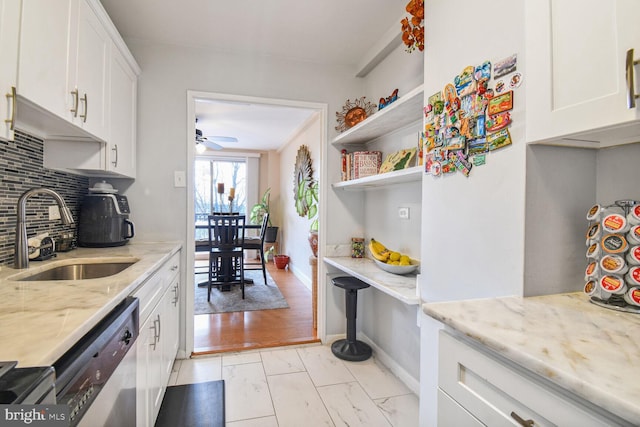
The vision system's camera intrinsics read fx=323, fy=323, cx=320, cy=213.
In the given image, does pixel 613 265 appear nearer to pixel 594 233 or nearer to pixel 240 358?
pixel 594 233

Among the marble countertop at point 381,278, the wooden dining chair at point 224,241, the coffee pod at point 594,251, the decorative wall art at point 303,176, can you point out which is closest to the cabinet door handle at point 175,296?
the marble countertop at point 381,278

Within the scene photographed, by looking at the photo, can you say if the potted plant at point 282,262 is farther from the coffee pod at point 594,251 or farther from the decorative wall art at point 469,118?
the coffee pod at point 594,251

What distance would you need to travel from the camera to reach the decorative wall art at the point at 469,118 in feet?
3.70

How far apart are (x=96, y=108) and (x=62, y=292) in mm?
1100

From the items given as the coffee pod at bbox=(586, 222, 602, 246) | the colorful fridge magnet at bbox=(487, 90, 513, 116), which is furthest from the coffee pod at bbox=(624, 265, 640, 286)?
the colorful fridge magnet at bbox=(487, 90, 513, 116)

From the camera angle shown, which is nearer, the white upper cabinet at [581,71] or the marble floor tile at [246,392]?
the white upper cabinet at [581,71]

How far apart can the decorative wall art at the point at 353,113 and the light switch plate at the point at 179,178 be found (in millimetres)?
1329

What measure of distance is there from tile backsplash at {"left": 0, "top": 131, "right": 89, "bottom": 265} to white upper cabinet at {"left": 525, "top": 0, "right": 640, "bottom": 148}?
6.98 feet

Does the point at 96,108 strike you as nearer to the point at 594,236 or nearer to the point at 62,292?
the point at 62,292

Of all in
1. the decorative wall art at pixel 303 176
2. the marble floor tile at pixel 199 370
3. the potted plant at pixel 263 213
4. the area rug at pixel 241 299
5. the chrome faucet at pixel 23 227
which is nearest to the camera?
the chrome faucet at pixel 23 227

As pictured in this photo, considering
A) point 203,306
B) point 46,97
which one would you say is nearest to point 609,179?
point 46,97

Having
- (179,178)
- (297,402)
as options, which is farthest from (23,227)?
(297,402)

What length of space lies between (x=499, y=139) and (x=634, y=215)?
434 mm

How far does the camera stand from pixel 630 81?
28.9 inches
